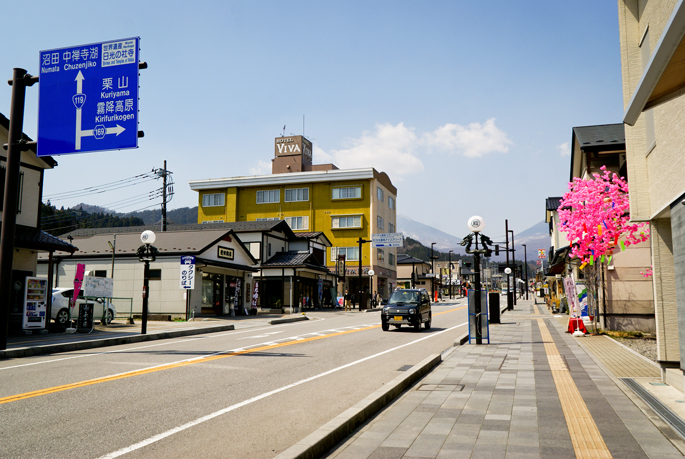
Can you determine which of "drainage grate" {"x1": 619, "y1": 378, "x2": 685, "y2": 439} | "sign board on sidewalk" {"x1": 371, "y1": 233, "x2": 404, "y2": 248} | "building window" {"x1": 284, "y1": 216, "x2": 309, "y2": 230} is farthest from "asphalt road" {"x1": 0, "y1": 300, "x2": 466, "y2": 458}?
"building window" {"x1": 284, "y1": 216, "x2": 309, "y2": 230}

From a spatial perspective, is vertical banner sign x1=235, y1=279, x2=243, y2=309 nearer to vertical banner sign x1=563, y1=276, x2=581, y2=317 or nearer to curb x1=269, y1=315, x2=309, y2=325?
curb x1=269, y1=315, x2=309, y2=325

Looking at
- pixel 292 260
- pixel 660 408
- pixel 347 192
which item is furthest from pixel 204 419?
pixel 347 192

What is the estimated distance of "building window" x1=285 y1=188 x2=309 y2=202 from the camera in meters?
63.7

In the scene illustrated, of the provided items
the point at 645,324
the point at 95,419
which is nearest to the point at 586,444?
the point at 95,419

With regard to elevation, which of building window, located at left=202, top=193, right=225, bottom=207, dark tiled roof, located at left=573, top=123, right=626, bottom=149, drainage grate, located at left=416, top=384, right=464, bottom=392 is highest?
building window, located at left=202, top=193, right=225, bottom=207

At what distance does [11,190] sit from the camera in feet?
43.5

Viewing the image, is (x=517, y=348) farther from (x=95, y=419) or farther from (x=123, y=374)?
(x=95, y=419)

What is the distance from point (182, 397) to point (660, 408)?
6.67m

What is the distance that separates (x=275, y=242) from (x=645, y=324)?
33.5 meters

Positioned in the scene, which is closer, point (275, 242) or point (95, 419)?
point (95, 419)

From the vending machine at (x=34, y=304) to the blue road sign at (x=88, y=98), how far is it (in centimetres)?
620

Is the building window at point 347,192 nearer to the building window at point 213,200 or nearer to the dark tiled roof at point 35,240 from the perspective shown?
the building window at point 213,200

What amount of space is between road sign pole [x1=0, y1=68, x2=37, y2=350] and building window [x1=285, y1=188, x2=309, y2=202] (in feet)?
163

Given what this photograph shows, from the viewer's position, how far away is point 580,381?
8750mm
